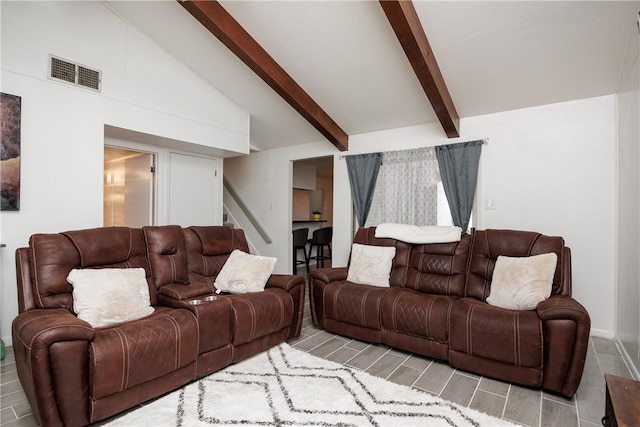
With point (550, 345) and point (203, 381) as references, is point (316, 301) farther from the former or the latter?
point (550, 345)

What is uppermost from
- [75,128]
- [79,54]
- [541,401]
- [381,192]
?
[79,54]

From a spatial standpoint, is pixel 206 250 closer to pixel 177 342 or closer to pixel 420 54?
pixel 177 342

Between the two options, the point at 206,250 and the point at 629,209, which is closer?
the point at 629,209

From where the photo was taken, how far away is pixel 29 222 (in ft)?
9.24

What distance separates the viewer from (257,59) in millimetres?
3227

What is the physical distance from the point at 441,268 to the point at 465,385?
1051 mm

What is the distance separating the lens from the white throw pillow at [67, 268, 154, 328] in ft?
6.49

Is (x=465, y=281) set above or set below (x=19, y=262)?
below

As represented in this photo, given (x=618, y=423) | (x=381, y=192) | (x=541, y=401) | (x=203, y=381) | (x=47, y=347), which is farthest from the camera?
(x=381, y=192)

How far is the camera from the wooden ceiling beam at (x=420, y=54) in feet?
7.57

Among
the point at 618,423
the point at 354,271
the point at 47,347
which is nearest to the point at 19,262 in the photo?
the point at 47,347

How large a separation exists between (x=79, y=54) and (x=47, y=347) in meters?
2.85

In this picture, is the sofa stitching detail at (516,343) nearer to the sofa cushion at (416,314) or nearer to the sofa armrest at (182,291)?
the sofa cushion at (416,314)

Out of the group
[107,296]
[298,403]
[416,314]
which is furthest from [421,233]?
[107,296]
